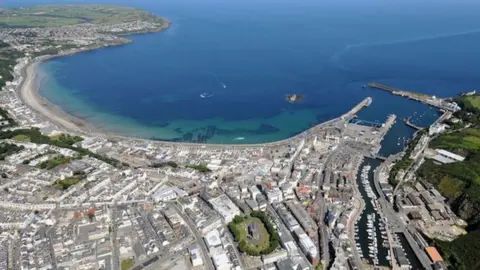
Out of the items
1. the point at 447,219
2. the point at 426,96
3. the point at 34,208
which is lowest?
the point at 34,208

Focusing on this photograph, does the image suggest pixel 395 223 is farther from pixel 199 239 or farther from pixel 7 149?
pixel 7 149

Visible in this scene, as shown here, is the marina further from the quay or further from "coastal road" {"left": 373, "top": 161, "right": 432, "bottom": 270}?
the quay

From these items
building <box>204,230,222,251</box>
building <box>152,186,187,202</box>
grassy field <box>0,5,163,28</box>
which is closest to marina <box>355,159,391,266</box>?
building <box>204,230,222,251</box>

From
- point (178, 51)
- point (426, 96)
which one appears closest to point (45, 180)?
point (426, 96)

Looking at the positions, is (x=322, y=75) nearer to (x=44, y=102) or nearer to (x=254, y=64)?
(x=254, y=64)

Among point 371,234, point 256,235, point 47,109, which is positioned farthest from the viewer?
point 47,109

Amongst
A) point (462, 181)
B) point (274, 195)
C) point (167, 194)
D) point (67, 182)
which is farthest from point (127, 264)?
point (462, 181)
